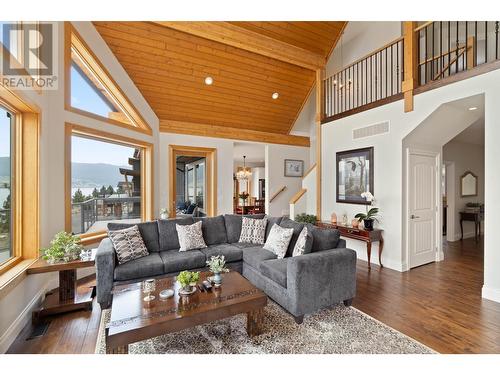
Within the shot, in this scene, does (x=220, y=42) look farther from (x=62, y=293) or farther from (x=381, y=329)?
(x=381, y=329)

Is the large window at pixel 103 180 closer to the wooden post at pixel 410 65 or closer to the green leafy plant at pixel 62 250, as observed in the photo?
the green leafy plant at pixel 62 250

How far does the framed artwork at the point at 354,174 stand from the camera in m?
4.22

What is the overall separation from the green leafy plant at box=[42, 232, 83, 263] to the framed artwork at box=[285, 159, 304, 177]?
5.09 m

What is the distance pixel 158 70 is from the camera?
14.5ft

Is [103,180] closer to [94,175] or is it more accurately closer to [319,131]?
[94,175]

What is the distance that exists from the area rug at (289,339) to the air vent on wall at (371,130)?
9.85ft

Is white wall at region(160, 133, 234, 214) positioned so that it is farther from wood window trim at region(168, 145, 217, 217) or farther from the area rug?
the area rug

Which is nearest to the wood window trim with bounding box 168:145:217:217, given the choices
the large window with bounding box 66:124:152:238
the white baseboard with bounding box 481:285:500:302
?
the large window with bounding box 66:124:152:238

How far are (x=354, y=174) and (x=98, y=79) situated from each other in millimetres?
4658

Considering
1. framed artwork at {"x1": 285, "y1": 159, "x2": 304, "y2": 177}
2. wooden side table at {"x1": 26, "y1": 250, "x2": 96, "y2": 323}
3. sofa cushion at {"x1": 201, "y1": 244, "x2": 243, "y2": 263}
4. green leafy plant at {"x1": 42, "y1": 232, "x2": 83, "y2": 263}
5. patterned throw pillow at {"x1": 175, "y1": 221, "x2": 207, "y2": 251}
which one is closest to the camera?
wooden side table at {"x1": 26, "y1": 250, "x2": 96, "y2": 323}

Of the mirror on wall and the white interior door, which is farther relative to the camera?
the mirror on wall

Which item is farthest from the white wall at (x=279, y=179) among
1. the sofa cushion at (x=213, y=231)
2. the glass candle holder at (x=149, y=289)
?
the glass candle holder at (x=149, y=289)

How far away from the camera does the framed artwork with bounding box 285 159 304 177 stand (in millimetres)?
6648
